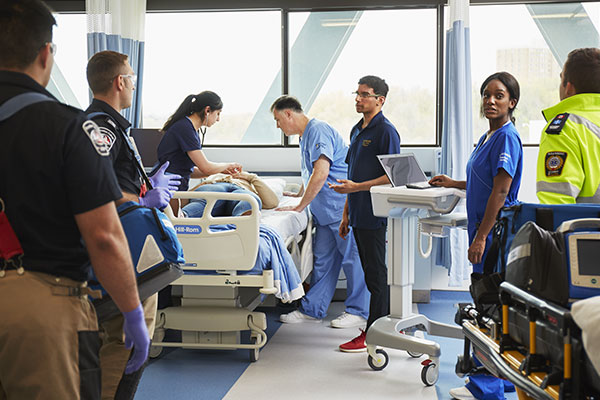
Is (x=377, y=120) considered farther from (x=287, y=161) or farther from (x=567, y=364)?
(x=567, y=364)

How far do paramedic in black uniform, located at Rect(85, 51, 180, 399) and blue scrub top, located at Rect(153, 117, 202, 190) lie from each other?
1125mm

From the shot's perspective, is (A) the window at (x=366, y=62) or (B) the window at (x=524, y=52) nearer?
(B) the window at (x=524, y=52)

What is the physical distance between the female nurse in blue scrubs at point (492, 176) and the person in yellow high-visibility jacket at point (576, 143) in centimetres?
45

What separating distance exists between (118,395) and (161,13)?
415 centimetres

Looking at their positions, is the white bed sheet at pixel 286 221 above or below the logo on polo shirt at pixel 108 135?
below

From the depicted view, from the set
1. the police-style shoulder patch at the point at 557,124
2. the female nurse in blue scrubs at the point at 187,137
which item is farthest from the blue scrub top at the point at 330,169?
the police-style shoulder patch at the point at 557,124

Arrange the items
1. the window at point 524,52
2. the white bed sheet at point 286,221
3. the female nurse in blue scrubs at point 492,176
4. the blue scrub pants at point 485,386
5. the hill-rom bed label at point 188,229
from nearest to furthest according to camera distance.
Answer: the female nurse in blue scrubs at point 492,176, the blue scrub pants at point 485,386, the hill-rom bed label at point 188,229, the white bed sheet at point 286,221, the window at point 524,52

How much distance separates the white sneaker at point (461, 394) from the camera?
2.86m

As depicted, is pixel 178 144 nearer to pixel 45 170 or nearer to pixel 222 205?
pixel 222 205

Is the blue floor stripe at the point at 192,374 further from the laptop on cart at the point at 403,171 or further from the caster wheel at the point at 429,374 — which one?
the laptop on cart at the point at 403,171

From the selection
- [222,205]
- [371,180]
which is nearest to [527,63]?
[371,180]

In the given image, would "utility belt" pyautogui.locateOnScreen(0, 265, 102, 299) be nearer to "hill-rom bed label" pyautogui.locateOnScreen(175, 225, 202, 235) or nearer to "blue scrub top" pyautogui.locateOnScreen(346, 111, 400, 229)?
"hill-rom bed label" pyautogui.locateOnScreen(175, 225, 202, 235)

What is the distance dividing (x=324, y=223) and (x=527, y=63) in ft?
7.39

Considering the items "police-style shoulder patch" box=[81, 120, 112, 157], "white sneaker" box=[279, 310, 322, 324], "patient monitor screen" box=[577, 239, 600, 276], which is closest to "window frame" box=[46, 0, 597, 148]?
"white sneaker" box=[279, 310, 322, 324]
